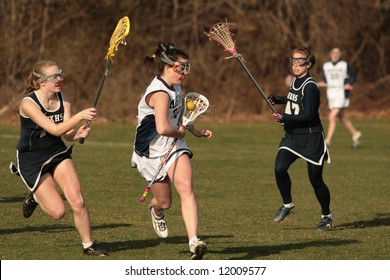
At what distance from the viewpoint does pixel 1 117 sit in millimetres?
22359

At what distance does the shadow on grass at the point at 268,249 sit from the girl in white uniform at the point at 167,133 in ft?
2.23

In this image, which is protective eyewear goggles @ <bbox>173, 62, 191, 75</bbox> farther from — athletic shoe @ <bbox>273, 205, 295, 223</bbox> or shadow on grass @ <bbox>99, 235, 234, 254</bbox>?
athletic shoe @ <bbox>273, 205, 295, 223</bbox>

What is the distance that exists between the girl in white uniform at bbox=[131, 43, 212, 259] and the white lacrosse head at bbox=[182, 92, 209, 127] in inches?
2.6

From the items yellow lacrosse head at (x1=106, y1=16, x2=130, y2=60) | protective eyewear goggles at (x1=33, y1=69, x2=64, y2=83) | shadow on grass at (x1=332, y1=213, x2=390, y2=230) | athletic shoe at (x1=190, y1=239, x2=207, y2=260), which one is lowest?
shadow on grass at (x1=332, y1=213, x2=390, y2=230)

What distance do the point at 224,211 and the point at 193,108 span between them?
145 inches

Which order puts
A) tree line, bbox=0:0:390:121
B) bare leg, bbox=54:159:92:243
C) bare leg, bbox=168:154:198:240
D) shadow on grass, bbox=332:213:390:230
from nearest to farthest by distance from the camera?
bare leg, bbox=168:154:198:240 < bare leg, bbox=54:159:92:243 < shadow on grass, bbox=332:213:390:230 < tree line, bbox=0:0:390:121

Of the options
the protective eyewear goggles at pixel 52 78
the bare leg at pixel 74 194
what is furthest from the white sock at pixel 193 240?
the protective eyewear goggles at pixel 52 78

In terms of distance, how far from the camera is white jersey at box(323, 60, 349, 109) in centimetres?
1994

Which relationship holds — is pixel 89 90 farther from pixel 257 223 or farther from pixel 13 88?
pixel 257 223

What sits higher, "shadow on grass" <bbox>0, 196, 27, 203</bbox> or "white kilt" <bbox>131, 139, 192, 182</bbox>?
"white kilt" <bbox>131, 139, 192, 182</bbox>

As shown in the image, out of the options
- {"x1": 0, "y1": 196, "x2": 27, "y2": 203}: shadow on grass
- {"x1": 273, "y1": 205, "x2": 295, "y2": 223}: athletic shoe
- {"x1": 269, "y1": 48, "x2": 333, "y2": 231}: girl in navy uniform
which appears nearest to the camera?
{"x1": 269, "y1": 48, "x2": 333, "y2": 231}: girl in navy uniform

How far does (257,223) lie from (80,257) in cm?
306

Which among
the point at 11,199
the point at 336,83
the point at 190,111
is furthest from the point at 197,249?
the point at 336,83

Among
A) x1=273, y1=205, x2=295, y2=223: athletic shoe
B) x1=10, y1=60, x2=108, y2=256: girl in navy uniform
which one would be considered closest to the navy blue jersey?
x1=10, y1=60, x2=108, y2=256: girl in navy uniform
